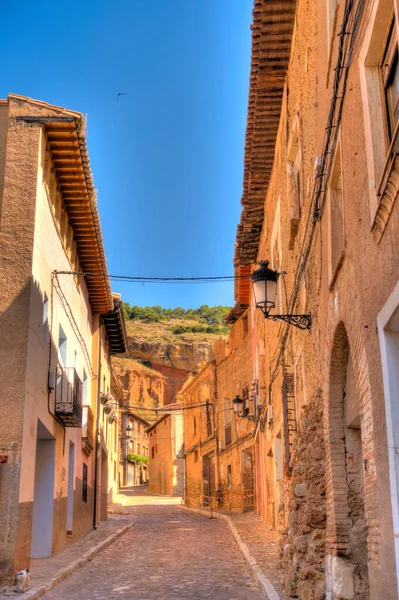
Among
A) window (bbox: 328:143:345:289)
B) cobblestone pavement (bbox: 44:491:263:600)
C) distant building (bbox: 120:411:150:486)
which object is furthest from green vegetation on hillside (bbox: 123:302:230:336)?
window (bbox: 328:143:345:289)

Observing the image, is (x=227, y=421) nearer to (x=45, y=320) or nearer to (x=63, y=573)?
(x=45, y=320)

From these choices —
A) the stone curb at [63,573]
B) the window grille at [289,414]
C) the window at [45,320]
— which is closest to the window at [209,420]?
the stone curb at [63,573]

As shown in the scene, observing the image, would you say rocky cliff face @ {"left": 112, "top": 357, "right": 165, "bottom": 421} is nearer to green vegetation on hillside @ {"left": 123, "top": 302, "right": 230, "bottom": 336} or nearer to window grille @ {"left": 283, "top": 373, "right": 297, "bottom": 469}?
green vegetation on hillside @ {"left": 123, "top": 302, "right": 230, "bottom": 336}

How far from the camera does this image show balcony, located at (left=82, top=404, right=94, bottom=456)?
64.0 feet

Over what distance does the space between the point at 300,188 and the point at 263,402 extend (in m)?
10.7

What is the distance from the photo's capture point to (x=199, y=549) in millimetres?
15977

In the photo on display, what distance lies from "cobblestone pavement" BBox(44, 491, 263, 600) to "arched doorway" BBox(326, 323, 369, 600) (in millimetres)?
2584

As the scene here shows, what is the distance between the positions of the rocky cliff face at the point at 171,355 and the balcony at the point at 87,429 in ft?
173

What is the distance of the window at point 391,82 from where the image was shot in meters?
5.35

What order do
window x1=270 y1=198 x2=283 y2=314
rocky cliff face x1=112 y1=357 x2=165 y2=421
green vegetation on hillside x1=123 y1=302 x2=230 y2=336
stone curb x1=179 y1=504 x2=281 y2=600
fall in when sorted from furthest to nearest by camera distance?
green vegetation on hillside x1=123 y1=302 x2=230 y2=336 < rocky cliff face x1=112 y1=357 x2=165 y2=421 < window x1=270 y1=198 x2=283 y2=314 < stone curb x1=179 y1=504 x2=281 y2=600

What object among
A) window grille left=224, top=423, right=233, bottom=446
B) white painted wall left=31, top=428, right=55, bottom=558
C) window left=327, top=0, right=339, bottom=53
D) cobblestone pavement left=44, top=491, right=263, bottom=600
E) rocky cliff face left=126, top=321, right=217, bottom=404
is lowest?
cobblestone pavement left=44, top=491, right=263, bottom=600

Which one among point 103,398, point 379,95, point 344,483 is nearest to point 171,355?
point 103,398

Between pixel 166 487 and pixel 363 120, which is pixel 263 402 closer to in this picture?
pixel 363 120

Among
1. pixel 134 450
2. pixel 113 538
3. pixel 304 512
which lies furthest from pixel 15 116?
pixel 134 450
